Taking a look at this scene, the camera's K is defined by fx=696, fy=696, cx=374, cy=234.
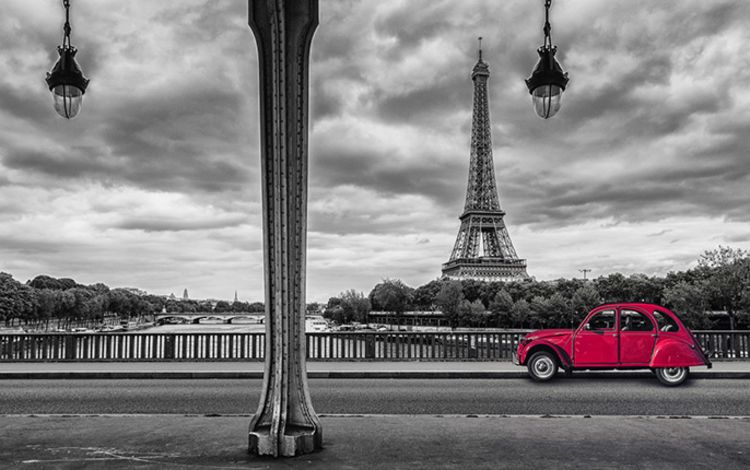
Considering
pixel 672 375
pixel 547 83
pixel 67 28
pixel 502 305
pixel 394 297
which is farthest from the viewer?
pixel 394 297

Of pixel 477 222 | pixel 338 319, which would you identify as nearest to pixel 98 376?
pixel 477 222

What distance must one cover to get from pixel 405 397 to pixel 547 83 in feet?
18.4

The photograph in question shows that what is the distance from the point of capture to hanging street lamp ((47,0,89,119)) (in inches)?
329

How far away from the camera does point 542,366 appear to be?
13.5 meters

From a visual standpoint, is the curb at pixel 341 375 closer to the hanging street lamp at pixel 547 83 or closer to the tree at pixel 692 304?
the hanging street lamp at pixel 547 83

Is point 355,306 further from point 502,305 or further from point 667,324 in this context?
point 667,324

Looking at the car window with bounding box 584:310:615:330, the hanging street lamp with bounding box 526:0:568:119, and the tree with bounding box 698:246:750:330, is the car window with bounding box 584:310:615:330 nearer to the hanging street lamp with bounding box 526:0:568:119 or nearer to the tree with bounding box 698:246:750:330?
the hanging street lamp with bounding box 526:0:568:119

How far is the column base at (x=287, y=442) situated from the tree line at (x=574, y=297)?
5464 centimetres

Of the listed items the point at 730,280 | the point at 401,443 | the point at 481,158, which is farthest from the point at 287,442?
the point at 481,158

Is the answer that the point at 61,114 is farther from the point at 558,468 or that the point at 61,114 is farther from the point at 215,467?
the point at 558,468

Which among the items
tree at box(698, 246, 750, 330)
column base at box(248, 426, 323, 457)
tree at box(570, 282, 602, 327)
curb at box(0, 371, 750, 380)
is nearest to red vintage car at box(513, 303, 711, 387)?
curb at box(0, 371, 750, 380)

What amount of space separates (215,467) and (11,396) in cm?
757

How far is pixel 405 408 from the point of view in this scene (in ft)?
33.7

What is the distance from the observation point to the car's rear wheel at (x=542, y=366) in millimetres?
13422
